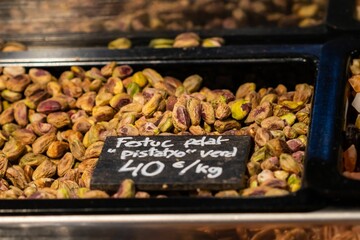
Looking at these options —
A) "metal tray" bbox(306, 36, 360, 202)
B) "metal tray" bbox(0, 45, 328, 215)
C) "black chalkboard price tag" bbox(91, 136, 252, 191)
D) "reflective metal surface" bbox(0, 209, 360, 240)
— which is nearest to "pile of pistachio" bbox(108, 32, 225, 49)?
"metal tray" bbox(0, 45, 328, 215)

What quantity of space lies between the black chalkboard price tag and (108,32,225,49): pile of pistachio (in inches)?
15.4

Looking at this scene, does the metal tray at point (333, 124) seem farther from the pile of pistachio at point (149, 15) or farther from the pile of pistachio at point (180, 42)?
the pile of pistachio at point (149, 15)

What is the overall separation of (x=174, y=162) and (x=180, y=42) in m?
0.50

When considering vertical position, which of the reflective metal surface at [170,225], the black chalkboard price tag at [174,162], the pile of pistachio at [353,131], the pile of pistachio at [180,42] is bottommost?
the reflective metal surface at [170,225]

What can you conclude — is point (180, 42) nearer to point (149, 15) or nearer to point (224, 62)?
point (224, 62)

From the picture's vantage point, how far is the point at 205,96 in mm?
1422

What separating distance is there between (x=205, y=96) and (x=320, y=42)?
0.92ft

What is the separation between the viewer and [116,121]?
4.53 feet

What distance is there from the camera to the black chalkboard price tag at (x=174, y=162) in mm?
1103

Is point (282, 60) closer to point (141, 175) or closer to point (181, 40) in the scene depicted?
point (181, 40)

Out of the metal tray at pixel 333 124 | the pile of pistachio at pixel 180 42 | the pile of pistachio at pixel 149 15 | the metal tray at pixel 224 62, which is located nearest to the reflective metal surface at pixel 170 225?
the metal tray at pixel 333 124

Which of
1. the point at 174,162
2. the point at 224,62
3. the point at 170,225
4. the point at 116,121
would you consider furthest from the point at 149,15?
the point at 170,225

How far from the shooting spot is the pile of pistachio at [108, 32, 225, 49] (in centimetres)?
158

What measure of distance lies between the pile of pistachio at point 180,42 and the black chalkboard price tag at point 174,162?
39 cm
